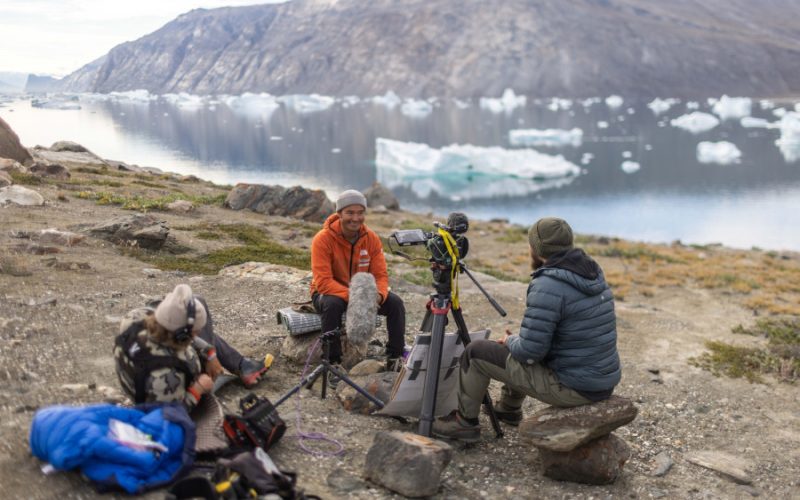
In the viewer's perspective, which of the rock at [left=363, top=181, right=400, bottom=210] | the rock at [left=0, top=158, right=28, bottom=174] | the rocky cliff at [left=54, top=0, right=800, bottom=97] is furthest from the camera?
the rocky cliff at [left=54, top=0, right=800, bottom=97]

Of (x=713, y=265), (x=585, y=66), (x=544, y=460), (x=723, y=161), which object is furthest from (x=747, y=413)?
(x=585, y=66)

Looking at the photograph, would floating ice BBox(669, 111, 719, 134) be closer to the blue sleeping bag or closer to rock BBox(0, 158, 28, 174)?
rock BBox(0, 158, 28, 174)

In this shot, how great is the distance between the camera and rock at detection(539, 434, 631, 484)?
4.89 meters

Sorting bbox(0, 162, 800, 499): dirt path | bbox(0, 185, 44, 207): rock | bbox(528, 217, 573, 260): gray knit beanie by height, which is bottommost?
bbox(0, 162, 800, 499): dirt path

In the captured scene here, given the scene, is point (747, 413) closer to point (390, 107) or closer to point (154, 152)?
point (154, 152)

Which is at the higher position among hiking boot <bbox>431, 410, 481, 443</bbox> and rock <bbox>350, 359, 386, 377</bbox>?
rock <bbox>350, 359, 386, 377</bbox>

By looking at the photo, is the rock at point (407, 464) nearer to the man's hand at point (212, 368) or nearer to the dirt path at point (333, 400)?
the dirt path at point (333, 400)

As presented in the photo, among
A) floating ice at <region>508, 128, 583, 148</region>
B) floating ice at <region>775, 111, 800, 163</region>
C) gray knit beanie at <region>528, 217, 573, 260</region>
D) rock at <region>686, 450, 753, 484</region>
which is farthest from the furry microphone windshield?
floating ice at <region>508, 128, 583, 148</region>

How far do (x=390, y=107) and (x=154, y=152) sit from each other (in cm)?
6819

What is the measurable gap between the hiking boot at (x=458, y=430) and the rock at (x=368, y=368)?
1.02 metres

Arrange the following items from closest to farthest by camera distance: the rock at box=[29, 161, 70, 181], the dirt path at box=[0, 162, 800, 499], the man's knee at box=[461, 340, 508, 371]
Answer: the dirt path at box=[0, 162, 800, 499]
the man's knee at box=[461, 340, 508, 371]
the rock at box=[29, 161, 70, 181]

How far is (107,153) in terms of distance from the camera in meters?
56.5

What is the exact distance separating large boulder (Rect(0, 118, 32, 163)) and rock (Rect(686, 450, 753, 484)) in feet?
66.2

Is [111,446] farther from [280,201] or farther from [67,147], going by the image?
[67,147]
